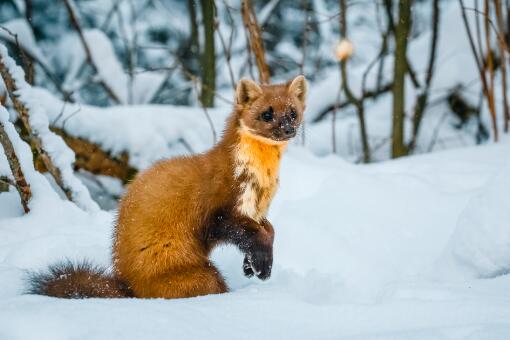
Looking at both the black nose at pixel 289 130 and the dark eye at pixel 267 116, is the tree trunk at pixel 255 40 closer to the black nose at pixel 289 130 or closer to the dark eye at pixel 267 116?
the dark eye at pixel 267 116

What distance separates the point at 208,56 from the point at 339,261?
3146 millimetres

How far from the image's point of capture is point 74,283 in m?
2.86

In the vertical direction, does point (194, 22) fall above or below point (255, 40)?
below

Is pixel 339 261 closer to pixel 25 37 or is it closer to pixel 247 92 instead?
pixel 247 92

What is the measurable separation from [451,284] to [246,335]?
3.72 ft

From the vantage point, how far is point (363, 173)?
4699 mm

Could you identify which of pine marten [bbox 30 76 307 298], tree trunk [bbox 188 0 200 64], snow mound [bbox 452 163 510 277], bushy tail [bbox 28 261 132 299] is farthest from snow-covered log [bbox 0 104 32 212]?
tree trunk [bbox 188 0 200 64]

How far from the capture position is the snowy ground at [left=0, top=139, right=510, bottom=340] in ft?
7.31

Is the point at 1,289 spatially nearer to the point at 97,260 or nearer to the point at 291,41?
the point at 97,260

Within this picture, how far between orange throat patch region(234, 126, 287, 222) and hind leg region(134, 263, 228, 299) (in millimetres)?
368

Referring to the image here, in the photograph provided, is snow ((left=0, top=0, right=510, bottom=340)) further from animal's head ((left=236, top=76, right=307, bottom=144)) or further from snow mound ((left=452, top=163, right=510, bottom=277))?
animal's head ((left=236, top=76, right=307, bottom=144))

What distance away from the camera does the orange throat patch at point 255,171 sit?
3.25 metres

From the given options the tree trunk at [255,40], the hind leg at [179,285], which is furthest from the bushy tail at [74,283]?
the tree trunk at [255,40]

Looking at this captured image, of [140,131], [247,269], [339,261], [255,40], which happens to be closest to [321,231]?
[339,261]
